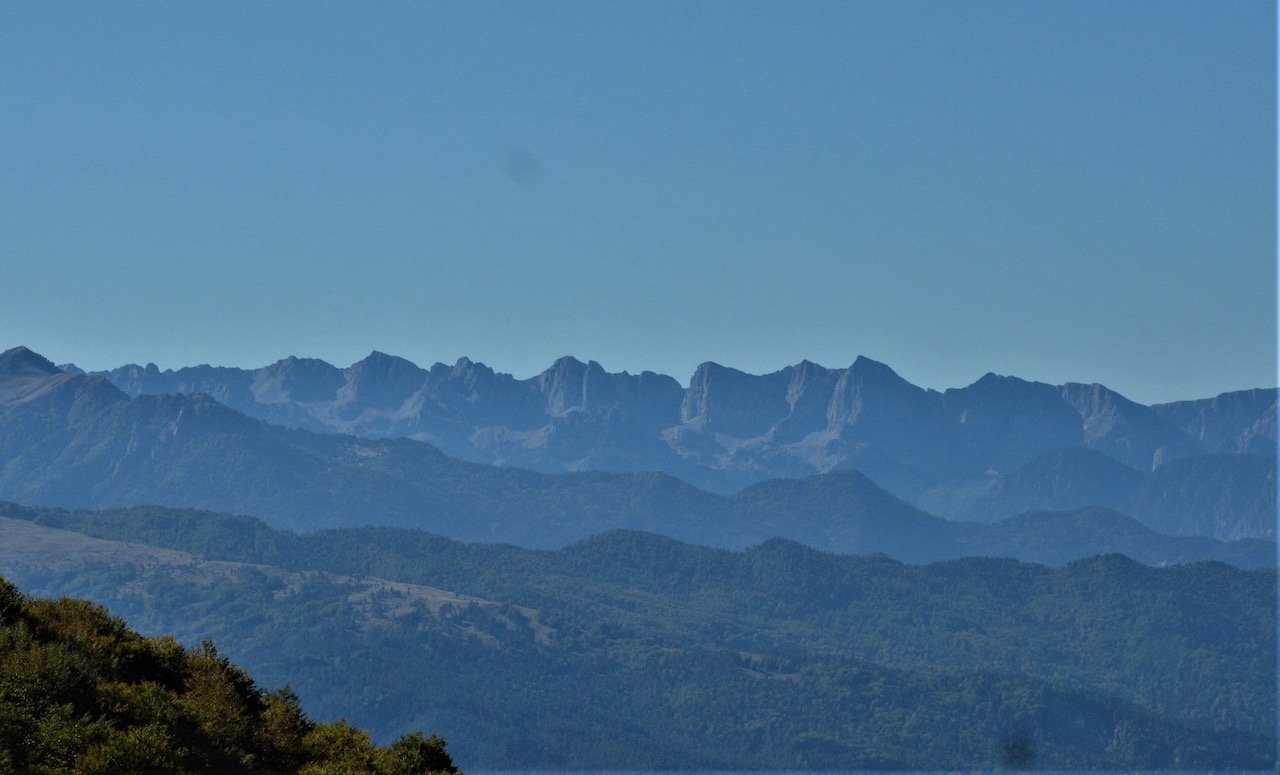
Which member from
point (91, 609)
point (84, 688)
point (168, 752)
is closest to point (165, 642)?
point (91, 609)

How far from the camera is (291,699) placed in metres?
39.5

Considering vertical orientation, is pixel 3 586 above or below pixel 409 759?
above

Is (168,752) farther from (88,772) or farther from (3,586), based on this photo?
(3,586)

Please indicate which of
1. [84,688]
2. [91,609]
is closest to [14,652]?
[84,688]

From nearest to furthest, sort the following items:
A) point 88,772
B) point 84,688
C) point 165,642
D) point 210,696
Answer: point 88,772
point 84,688
point 210,696
point 165,642

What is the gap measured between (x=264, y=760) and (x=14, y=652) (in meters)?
5.70

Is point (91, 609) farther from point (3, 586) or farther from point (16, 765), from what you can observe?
point (16, 765)

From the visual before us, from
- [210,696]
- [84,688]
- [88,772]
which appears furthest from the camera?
[210,696]

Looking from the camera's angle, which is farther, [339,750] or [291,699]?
[291,699]

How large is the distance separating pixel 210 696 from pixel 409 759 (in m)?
4.69

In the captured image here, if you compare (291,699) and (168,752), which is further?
(291,699)

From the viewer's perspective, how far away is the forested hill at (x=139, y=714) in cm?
2925

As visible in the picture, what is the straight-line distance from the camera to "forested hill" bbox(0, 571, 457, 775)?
1152 inches

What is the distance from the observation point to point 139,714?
31.9 metres
